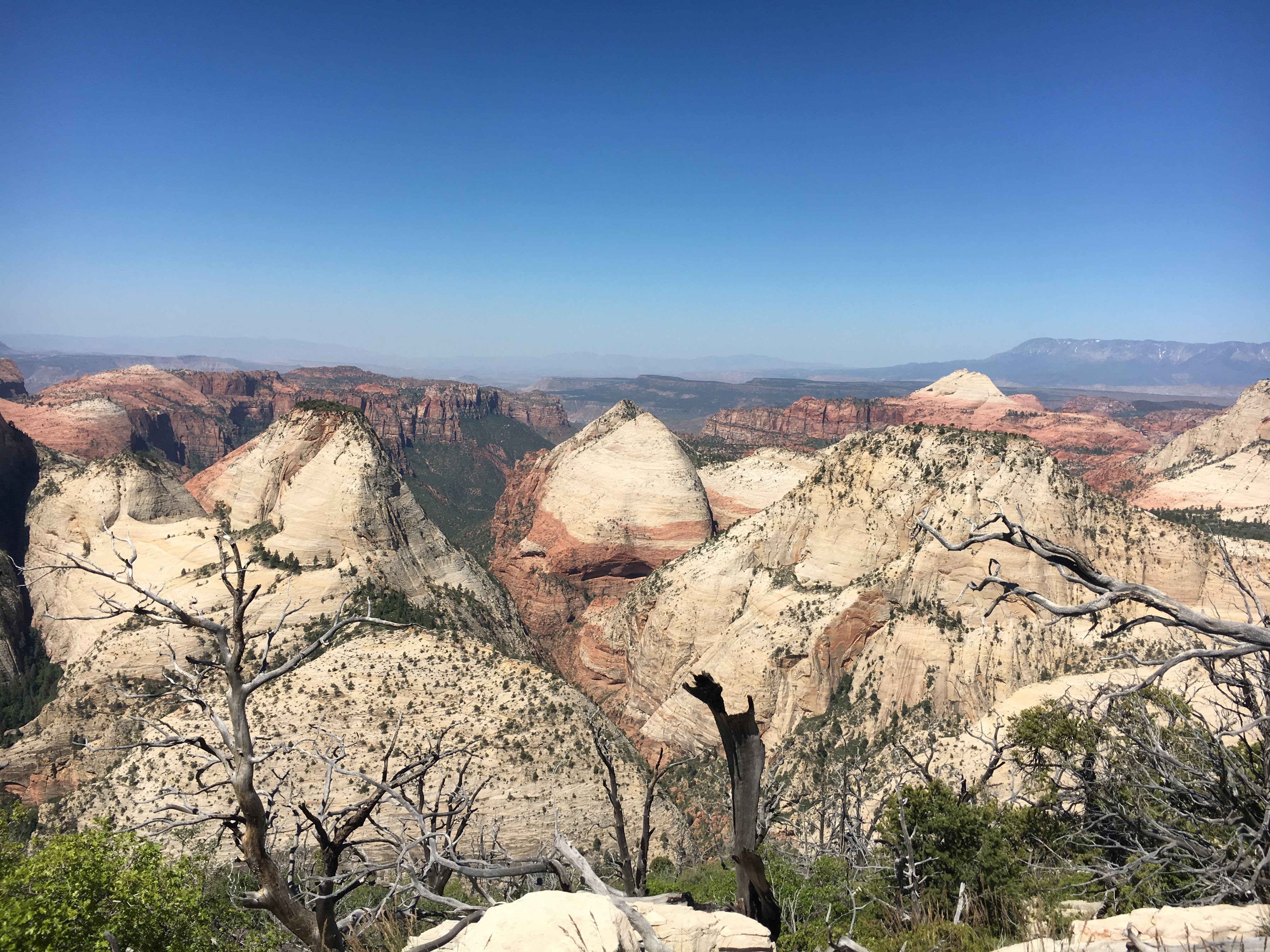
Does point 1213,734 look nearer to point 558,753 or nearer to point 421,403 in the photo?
point 558,753

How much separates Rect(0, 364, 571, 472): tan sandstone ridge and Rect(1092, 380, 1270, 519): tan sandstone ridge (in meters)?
122

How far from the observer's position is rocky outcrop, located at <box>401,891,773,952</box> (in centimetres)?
535

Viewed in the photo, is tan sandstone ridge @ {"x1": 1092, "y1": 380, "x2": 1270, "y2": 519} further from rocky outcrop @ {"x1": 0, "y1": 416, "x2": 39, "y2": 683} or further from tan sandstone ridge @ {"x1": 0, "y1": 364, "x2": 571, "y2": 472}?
tan sandstone ridge @ {"x1": 0, "y1": 364, "x2": 571, "y2": 472}

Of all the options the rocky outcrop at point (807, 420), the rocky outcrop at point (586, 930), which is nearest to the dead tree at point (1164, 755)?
the rocky outcrop at point (586, 930)

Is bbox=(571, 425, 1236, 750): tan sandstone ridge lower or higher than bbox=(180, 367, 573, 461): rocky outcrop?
lower

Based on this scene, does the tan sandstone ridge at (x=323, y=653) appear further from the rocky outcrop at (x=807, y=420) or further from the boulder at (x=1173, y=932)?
the rocky outcrop at (x=807, y=420)

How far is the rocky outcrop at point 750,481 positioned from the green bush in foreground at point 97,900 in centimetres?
5562

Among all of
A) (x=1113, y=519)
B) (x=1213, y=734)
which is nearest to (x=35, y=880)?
(x=1213, y=734)

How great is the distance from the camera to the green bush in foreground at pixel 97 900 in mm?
6832

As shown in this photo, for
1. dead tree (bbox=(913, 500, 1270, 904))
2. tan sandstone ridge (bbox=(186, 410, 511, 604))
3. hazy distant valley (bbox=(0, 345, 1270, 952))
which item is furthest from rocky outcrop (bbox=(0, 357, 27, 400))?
dead tree (bbox=(913, 500, 1270, 904))

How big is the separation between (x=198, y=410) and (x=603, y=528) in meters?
147

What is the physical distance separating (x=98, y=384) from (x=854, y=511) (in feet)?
608

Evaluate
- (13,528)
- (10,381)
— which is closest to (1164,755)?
(13,528)

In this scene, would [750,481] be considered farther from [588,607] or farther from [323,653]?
[323,653]
